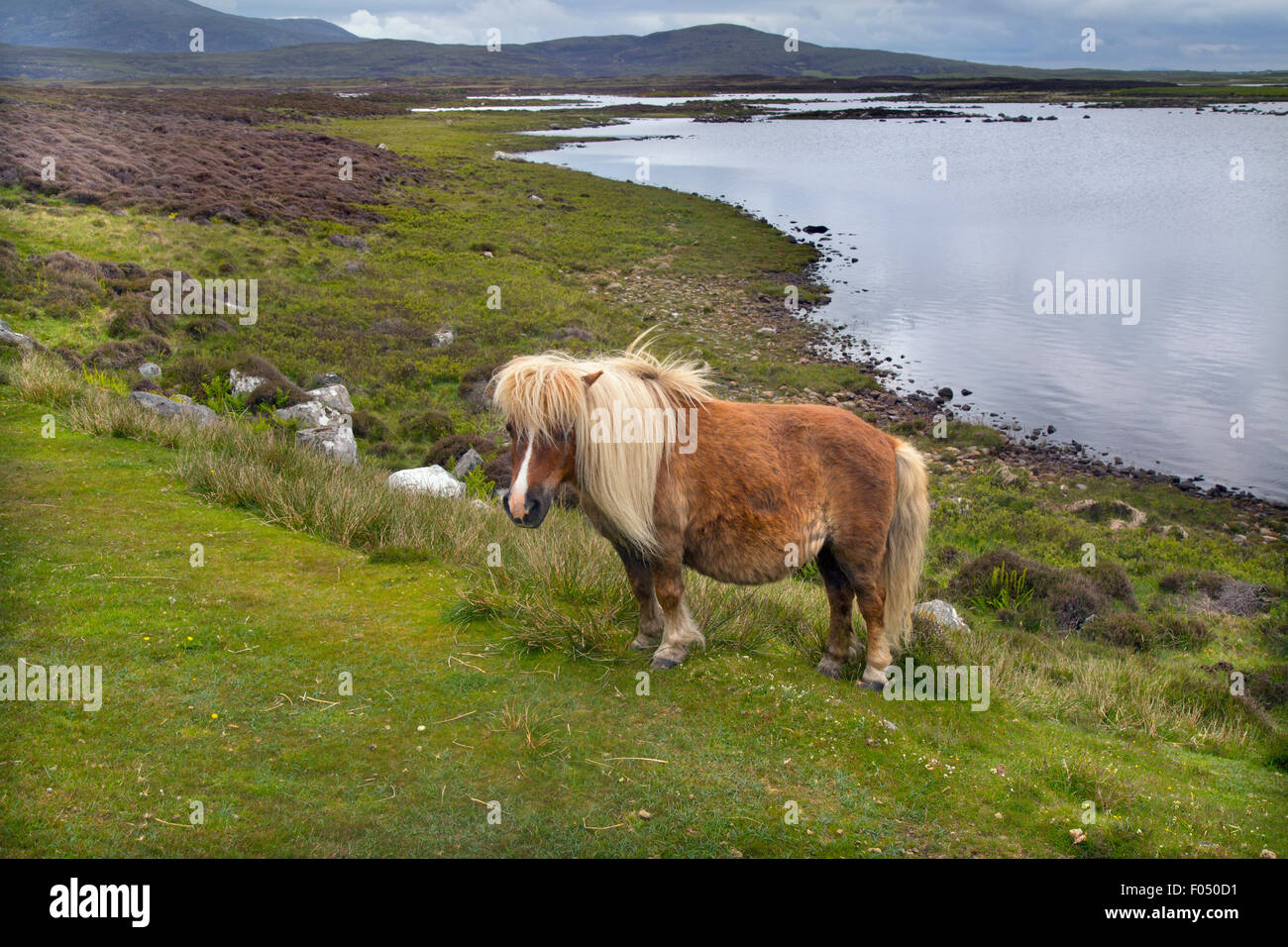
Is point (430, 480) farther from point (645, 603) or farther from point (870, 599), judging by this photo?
point (870, 599)

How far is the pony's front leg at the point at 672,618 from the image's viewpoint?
5.84m

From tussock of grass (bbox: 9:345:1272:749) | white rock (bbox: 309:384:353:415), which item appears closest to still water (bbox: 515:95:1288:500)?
tussock of grass (bbox: 9:345:1272:749)

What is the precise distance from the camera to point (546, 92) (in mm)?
172250

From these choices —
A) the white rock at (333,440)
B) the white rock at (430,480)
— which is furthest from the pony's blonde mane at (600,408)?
the white rock at (333,440)

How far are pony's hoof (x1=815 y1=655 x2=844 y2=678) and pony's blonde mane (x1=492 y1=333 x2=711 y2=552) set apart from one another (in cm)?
A: 175

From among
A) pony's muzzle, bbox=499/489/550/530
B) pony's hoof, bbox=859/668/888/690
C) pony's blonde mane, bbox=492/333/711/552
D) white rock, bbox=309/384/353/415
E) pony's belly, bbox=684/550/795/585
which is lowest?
pony's hoof, bbox=859/668/888/690

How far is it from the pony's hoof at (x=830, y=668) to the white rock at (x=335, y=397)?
12.6 metres

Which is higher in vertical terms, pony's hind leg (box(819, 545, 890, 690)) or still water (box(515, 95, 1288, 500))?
still water (box(515, 95, 1288, 500))

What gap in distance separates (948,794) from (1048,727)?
187cm

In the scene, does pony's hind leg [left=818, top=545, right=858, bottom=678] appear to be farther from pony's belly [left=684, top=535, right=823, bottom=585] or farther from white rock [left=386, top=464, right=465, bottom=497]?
white rock [left=386, top=464, right=465, bottom=497]

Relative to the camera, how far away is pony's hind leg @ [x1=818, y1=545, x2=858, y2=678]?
621cm

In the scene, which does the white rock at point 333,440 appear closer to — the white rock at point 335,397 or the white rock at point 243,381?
the white rock at point 335,397
